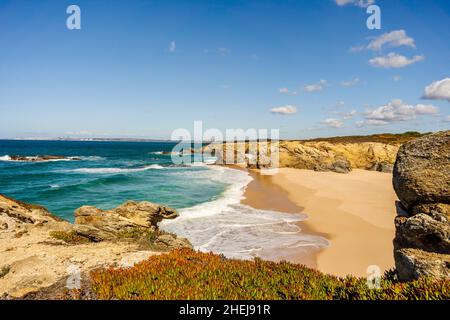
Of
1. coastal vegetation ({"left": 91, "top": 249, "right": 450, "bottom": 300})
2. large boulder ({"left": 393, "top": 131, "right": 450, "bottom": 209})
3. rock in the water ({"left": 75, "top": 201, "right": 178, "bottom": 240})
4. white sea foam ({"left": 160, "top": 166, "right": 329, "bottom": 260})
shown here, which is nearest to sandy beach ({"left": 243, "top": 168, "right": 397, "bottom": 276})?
white sea foam ({"left": 160, "top": 166, "right": 329, "bottom": 260})

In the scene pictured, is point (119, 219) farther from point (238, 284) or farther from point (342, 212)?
point (342, 212)

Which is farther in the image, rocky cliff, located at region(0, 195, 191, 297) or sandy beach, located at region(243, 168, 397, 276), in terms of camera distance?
sandy beach, located at region(243, 168, 397, 276)

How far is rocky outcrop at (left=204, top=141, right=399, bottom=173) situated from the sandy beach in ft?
29.1

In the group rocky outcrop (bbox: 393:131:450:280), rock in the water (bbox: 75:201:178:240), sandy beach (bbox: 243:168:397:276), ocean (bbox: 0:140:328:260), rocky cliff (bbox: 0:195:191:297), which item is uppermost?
rocky outcrop (bbox: 393:131:450:280)

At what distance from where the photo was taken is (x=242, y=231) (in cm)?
1772

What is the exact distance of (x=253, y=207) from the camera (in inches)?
963

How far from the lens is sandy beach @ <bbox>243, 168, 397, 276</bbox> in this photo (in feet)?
43.8

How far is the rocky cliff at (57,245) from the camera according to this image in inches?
296

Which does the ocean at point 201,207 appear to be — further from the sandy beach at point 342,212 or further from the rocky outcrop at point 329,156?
the rocky outcrop at point 329,156

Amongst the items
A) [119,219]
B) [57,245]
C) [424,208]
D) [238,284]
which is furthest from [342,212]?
[57,245]

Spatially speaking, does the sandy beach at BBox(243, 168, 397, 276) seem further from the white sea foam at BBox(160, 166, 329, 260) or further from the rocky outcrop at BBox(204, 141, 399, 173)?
the rocky outcrop at BBox(204, 141, 399, 173)
